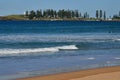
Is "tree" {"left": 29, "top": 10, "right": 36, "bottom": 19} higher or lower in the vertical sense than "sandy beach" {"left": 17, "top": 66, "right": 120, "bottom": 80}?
lower

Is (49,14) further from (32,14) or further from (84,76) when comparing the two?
(84,76)

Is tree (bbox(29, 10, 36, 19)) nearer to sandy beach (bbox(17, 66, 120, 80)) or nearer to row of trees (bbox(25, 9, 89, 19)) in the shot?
row of trees (bbox(25, 9, 89, 19))

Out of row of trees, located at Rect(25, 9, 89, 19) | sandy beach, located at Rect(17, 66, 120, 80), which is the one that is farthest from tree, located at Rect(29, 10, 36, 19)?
sandy beach, located at Rect(17, 66, 120, 80)

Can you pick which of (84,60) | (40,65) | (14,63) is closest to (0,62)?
(14,63)

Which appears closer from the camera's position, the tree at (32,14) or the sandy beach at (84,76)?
the sandy beach at (84,76)

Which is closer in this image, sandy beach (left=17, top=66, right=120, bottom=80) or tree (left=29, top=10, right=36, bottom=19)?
sandy beach (left=17, top=66, right=120, bottom=80)

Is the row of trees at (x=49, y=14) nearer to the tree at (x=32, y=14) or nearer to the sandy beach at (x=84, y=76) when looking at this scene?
the tree at (x=32, y=14)

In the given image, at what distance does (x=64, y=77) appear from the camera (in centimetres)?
1717

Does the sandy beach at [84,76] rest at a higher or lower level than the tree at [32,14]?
higher

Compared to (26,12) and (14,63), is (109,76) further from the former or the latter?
(26,12)

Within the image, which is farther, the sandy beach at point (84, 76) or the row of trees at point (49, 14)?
the row of trees at point (49, 14)

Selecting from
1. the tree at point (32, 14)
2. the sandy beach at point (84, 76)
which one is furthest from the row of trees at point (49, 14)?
the sandy beach at point (84, 76)

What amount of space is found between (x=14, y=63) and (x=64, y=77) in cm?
548

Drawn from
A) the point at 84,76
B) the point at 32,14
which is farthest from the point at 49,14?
the point at 84,76
